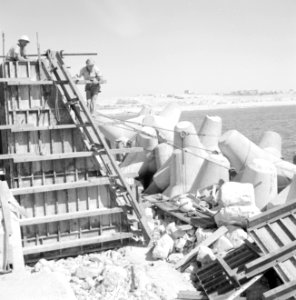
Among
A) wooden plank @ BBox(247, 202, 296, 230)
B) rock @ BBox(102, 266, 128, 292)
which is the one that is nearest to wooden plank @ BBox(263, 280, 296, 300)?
wooden plank @ BBox(247, 202, 296, 230)

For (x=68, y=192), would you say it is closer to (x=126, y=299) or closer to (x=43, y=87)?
(x=43, y=87)

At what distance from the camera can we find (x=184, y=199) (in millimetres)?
11680

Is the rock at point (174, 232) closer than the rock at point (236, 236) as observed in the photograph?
No

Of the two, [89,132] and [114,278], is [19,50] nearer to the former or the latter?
[89,132]

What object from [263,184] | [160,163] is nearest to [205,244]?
[263,184]

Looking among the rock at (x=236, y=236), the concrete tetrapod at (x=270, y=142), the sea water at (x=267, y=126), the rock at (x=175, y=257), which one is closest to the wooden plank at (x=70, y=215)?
the rock at (x=175, y=257)

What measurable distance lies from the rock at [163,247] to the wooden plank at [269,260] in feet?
7.64

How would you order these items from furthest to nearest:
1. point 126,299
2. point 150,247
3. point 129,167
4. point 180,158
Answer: point 129,167
point 180,158
point 150,247
point 126,299

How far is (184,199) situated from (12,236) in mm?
6898

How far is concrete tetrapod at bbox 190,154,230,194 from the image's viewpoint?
1265cm

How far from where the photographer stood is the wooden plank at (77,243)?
933 cm

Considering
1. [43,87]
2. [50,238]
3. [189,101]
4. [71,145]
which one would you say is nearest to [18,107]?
[43,87]

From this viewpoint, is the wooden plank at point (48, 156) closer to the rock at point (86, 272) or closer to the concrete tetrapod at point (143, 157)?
the rock at point (86, 272)

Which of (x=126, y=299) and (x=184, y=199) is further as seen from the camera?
(x=184, y=199)
